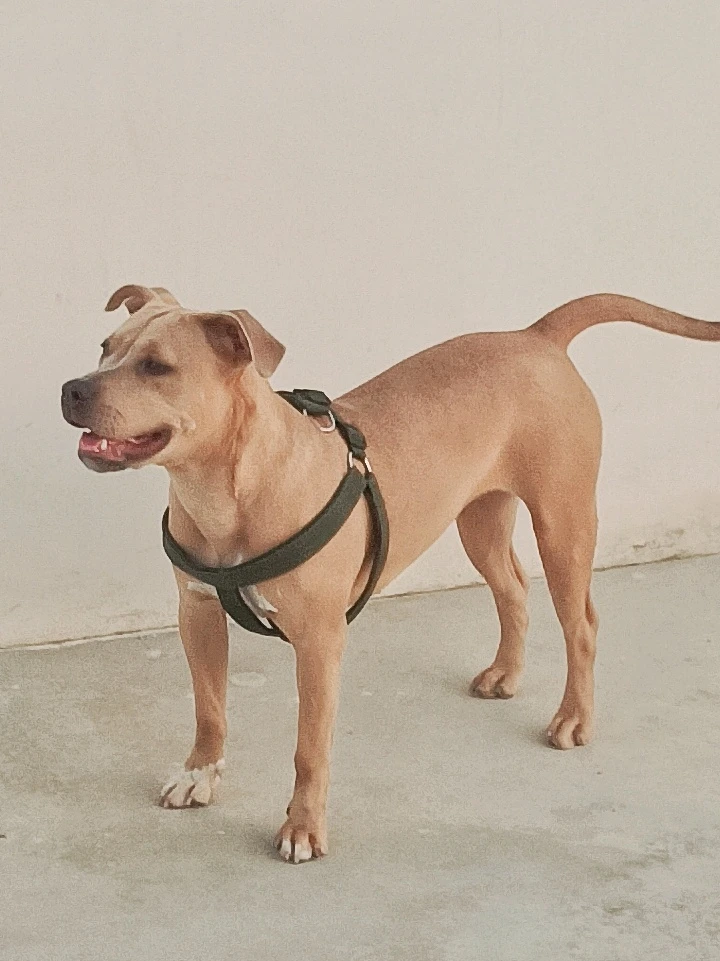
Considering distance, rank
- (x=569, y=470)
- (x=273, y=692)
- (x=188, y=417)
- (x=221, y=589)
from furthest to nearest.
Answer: (x=273, y=692)
(x=569, y=470)
(x=221, y=589)
(x=188, y=417)

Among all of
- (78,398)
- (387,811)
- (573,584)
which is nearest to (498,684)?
(573,584)

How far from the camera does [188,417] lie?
2.54 meters

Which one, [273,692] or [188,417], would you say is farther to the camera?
[273,692]

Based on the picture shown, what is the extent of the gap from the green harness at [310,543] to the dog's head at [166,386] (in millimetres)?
255

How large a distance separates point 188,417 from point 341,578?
1.60 feet

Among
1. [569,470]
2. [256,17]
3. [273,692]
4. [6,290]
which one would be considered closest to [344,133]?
[256,17]

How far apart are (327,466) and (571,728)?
3.29ft

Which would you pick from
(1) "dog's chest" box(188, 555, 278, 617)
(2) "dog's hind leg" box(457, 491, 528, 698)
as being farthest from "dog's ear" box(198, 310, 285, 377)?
(2) "dog's hind leg" box(457, 491, 528, 698)

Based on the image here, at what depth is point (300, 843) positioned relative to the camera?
110 inches

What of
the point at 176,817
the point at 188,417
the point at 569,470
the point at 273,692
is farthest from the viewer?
the point at 273,692

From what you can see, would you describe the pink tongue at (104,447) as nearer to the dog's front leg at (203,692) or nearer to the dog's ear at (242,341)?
the dog's ear at (242,341)

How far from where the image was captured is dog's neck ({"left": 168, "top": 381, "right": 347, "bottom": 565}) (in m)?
2.65

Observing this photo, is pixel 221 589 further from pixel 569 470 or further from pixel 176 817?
pixel 569 470

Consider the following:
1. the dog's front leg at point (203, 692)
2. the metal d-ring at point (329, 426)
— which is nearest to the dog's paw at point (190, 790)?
the dog's front leg at point (203, 692)
